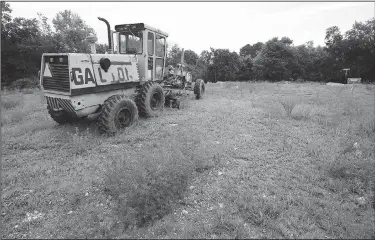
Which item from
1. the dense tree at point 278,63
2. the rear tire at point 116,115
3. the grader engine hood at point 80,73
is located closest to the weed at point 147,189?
the rear tire at point 116,115

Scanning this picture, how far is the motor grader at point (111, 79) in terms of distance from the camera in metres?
4.75

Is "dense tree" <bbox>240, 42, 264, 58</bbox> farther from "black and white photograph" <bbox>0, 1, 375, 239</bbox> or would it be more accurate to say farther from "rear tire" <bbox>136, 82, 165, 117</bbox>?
"rear tire" <bbox>136, 82, 165, 117</bbox>

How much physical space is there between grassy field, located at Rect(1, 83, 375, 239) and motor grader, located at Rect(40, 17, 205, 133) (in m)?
0.56

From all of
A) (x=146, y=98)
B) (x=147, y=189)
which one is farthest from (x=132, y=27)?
(x=147, y=189)

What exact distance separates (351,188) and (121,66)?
5508mm

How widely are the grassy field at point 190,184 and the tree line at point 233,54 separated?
48.4 ft

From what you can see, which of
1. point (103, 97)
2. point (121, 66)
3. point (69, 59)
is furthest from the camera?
point (121, 66)

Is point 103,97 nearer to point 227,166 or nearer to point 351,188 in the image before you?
point 227,166

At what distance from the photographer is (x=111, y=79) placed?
548cm

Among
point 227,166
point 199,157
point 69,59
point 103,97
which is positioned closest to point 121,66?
point 103,97

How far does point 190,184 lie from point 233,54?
3584 cm

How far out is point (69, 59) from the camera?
451 centimetres

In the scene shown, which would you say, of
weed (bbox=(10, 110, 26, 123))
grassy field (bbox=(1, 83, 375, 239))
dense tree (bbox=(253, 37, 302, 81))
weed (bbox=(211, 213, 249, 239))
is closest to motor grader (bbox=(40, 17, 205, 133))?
Result: grassy field (bbox=(1, 83, 375, 239))

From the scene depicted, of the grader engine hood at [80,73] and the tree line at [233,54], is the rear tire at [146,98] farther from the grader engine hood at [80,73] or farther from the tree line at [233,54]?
the tree line at [233,54]
